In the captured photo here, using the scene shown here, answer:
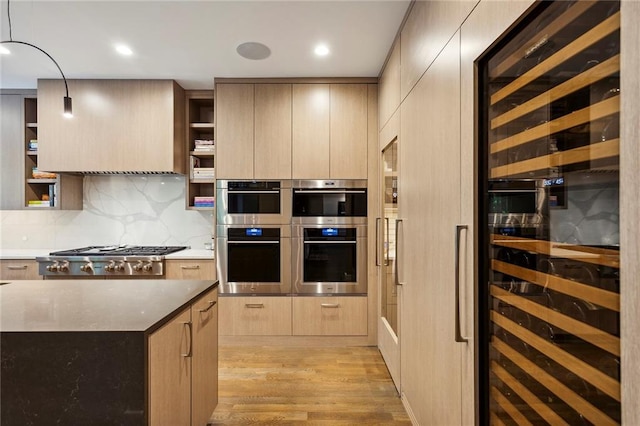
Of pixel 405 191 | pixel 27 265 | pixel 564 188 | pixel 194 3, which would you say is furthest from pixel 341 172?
pixel 27 265

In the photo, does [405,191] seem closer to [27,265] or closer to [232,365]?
[232,365]

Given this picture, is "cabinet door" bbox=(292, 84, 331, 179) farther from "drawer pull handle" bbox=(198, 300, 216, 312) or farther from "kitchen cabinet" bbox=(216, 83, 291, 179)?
"drawer pull handle" bbox=(198, 300, 216, 312)

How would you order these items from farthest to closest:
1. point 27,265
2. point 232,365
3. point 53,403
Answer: point 27,265 < point 232,365 < point 53,403

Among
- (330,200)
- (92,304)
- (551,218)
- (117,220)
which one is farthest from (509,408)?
(117,220)

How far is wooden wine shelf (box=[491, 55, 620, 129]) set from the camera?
76 cm

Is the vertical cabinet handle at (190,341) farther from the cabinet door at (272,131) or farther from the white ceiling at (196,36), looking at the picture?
the cabinet door at (272,131)

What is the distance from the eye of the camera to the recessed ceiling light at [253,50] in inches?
114

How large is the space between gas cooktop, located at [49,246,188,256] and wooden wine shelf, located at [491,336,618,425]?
10.5ft

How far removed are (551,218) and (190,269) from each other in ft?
10.7

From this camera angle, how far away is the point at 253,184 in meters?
3.62

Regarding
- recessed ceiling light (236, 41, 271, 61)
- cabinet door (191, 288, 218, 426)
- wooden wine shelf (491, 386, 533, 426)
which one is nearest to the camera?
wooden wine shelf (491, 386, 533, 426)

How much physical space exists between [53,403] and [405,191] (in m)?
1.99

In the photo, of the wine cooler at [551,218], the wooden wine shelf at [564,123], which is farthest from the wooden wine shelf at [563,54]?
the wooden wine shelf at [564,123]

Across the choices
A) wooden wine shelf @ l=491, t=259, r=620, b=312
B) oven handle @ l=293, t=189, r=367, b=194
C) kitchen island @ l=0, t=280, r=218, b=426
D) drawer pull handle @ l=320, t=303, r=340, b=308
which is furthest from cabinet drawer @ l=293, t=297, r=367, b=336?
wooden wine shelf @ l=491, t=259, r=620, b=312
